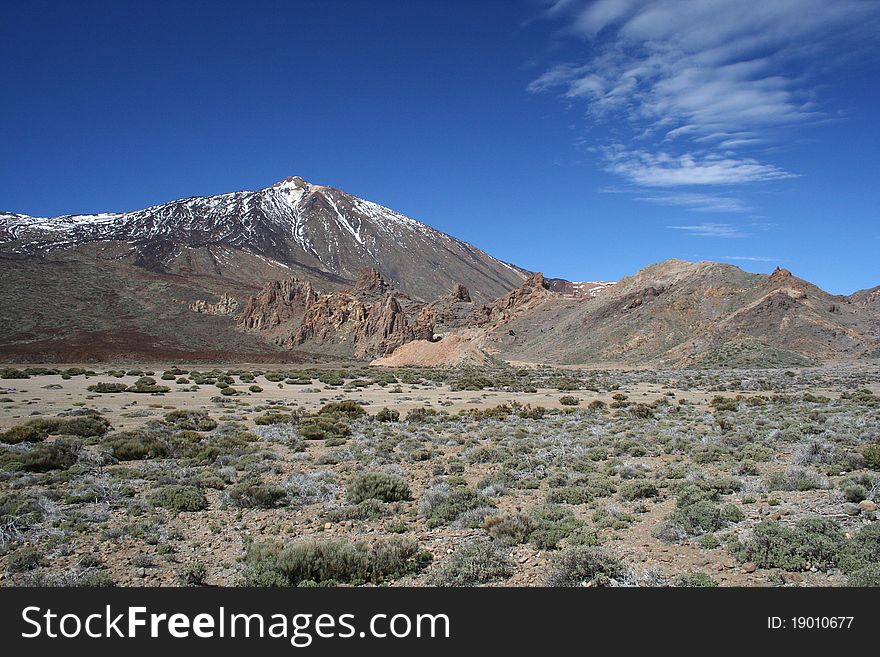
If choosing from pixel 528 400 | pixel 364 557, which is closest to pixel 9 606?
pixel 364 557

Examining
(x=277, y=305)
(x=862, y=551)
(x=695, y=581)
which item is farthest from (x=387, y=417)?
(x=277, y=305)

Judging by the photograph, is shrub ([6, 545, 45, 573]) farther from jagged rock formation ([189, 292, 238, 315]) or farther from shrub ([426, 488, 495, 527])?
jagged rock formation ([189, 292, 238, 315])

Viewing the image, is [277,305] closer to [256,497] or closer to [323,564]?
[256,497]

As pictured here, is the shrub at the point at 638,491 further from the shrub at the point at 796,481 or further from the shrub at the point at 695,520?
the shrub at the point at 796,481

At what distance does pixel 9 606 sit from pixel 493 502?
6.89m

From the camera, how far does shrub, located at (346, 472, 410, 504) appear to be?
10273 millimetres

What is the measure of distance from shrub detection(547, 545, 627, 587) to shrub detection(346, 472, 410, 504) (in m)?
4.21

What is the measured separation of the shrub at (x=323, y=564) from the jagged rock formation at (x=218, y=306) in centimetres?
11411

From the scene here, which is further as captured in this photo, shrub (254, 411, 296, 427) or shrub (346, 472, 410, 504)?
shrub (254, 411, 296, 427)

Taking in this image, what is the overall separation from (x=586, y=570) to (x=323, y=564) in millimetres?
3212

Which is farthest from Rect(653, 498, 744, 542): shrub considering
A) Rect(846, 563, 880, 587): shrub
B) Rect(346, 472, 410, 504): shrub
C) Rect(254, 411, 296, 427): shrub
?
Rect(254, 411, 296, 427): shrub

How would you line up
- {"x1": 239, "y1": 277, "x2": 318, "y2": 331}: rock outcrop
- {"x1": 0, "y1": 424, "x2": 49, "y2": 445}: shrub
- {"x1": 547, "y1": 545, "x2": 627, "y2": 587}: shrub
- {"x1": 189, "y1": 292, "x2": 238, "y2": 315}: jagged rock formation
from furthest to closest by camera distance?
{"x1": 189, "y1": 292, "x2": 238, "y2": 315}: jagged rock formation < {"x1": 239, "y1": 277, "x2": 318, "y2": 331}: rock outcrop < {"x1": 0, "y1": 424, "x2": 49, "y2": 445}: shrub < {"x1": 547, "y1": 545, "x2": 627, "y2": 587}: shrub

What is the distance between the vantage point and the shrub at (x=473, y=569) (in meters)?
6.63

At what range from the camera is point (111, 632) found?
189 inches
